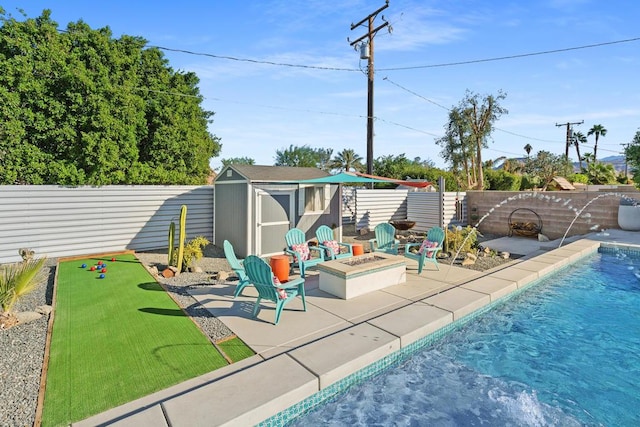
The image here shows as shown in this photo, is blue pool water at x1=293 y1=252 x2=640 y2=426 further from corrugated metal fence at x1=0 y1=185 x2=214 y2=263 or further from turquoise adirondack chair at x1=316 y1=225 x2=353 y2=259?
corrugated metal fence at x1=0 y1=185 x2=214 y2=263

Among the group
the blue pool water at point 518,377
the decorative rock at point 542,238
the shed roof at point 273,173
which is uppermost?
the shed roof at point 273,173

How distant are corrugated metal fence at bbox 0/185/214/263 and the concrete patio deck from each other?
4688mm

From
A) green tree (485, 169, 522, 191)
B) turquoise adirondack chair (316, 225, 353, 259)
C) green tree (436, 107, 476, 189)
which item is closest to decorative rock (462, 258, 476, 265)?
turquoise adirondack chair (316, 225, 353, 259)

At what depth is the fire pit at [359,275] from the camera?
5145mm

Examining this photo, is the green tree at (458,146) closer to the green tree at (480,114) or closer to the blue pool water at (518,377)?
the green tree at (480,114)

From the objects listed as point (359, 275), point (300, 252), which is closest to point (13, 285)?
point (300, 252)

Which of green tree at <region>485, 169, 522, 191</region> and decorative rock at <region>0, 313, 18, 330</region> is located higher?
green tree at <region>485, 169, 522, 191</region>

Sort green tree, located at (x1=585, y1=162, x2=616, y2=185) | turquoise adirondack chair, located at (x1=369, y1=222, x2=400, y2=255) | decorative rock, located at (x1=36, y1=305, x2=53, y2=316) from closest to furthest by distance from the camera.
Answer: decorative rock, located at (x1=36, y1=305, x2=53, y2=316) < turquoise adirondack chair, located at (x1=369, y1=222, x2=400, y2=255) < green tree, located at (x1=585, y1=162, x2=616, y2=185)

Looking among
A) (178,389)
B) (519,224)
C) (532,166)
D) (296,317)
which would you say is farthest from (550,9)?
(532,166)

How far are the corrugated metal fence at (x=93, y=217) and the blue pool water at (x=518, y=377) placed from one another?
7.78 m

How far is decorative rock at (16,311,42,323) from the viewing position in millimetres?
4234

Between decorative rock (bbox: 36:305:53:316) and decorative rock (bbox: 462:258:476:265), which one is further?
decorative rock (bbox: 462:258:476:265)

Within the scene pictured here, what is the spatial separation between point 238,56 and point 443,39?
24.1ft

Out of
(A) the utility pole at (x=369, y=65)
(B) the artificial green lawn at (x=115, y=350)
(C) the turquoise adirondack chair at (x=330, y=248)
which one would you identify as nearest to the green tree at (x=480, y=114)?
(A) the utility pole at (x=369, y=65)
